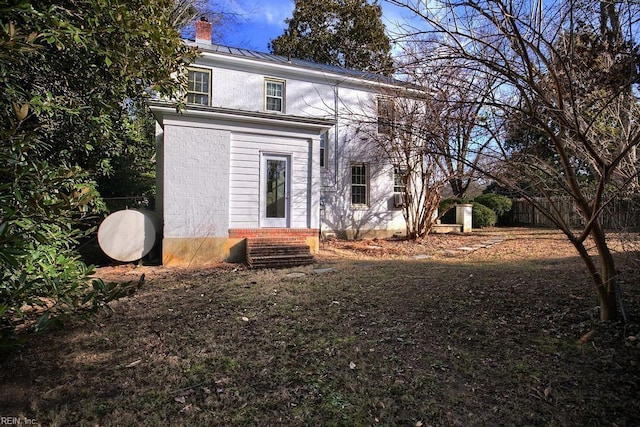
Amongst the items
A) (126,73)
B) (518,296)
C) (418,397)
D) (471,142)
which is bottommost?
(418,397)

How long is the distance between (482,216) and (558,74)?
560 inches

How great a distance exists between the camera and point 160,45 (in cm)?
356

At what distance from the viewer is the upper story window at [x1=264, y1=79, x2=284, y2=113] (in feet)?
40.1

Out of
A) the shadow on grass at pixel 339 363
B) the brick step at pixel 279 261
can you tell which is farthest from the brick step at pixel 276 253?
the shadow on grass at pixel 339 363

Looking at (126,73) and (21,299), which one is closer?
(21,299)

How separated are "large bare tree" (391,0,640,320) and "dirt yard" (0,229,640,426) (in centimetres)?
102

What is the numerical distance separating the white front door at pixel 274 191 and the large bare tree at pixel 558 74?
218 inches

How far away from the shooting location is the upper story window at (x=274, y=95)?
40.1 ft

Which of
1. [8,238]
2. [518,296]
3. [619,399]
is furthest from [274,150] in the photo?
[619,399]

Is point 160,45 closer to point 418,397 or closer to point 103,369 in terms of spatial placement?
point 103,369

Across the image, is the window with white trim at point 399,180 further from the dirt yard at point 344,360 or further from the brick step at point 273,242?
the dirt yard at point 344,360

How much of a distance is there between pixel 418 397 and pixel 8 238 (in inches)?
113

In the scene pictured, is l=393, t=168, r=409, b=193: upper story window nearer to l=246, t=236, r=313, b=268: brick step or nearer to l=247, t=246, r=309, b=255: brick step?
l=246, t=236, r=313, b=268: brick step

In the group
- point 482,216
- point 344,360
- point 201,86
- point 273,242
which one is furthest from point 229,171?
point 482,216
